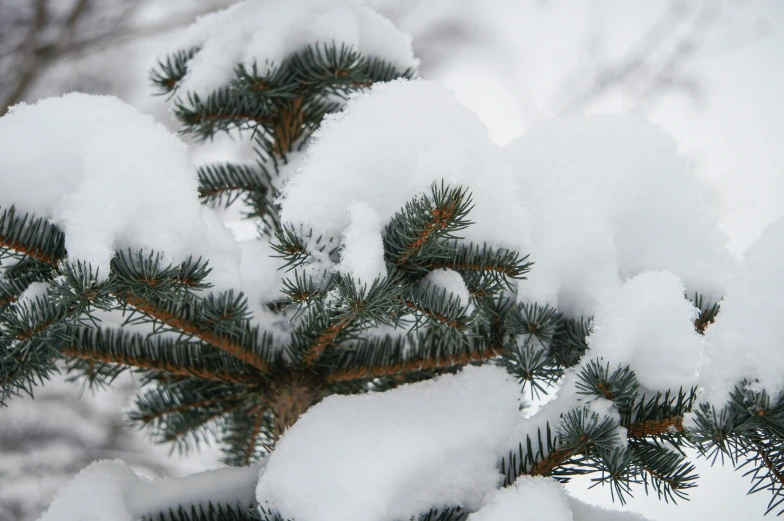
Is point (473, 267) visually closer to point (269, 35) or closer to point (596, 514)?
point (596, 514)

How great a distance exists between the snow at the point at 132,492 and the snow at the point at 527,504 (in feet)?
1.37

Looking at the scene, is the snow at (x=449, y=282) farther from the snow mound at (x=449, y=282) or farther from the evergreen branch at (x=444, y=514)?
the evergreen branch at (x=444, y=514)

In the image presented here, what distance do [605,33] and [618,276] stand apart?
14.9 ft

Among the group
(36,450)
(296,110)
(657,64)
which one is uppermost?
(657,64)

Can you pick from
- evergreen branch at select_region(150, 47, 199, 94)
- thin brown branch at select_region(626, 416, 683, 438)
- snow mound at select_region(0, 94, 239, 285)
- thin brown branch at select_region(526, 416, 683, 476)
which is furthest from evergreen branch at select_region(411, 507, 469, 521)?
evergreen branch at select_region(150, 47, 199, 94)

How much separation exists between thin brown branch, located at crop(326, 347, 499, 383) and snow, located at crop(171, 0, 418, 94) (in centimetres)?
58

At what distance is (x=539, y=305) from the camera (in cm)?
91

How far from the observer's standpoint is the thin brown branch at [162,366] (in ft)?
3.24

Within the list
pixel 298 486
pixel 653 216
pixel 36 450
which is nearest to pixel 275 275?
pixel 298 486

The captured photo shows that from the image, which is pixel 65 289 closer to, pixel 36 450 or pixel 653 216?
pixel 653 216

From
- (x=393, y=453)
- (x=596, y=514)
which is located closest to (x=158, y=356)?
(x=393, y=453)

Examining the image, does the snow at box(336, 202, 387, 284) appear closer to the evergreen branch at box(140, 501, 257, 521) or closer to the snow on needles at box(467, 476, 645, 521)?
the snow on needles at box(467, 476, 645, 521)

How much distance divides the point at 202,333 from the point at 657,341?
27.3 inches

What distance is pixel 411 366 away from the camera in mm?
1016
